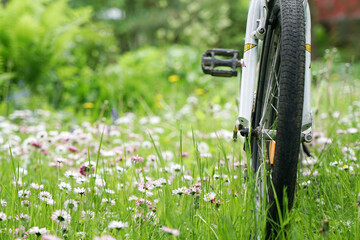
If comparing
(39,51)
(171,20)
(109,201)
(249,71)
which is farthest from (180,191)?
(171,20)

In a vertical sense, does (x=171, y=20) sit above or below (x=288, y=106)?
above

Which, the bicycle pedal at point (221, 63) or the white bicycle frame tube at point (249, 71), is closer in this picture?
the white bicycle frame tube at point (249, 71)

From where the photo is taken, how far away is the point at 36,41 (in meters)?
5.07

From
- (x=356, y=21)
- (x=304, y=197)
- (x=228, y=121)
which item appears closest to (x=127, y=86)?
(x=228, y=121)

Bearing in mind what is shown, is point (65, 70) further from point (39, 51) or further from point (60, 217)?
point (60, 217)

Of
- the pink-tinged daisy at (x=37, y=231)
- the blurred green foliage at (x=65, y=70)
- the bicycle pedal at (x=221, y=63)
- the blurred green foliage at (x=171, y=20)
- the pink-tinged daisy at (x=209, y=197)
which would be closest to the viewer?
the pink-tinged daisy at (x=37, y=231)

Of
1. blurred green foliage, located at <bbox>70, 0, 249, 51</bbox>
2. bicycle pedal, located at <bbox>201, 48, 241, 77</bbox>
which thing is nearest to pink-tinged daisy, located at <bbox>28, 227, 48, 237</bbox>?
bicycle pedal, located at <bbox>201, 48, 241, 77</bbox>

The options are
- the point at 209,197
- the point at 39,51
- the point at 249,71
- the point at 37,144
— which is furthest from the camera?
the point at 39,51

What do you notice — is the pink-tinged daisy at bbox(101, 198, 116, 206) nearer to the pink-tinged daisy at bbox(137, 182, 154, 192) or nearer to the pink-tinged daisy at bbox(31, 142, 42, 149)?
the pink-tinged daisy at bbox(137, 182, 154, 192)

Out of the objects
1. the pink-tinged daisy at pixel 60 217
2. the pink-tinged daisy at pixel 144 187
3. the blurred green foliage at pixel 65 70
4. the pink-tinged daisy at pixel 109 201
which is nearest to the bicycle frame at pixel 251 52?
the pink-tinged daisy at pixel 144 187

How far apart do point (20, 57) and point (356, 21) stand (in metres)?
8.85

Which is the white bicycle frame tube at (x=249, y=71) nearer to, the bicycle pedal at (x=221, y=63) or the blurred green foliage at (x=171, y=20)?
the bicycle pedal at (x=221, y=63)

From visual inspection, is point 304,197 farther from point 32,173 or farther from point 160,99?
point 160,99

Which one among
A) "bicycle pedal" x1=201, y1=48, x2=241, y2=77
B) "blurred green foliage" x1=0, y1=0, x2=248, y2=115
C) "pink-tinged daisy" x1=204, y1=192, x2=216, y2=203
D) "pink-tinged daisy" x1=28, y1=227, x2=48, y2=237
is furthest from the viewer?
"blurred green foliage" x1=0, y1=0, x2=248, y2=115
